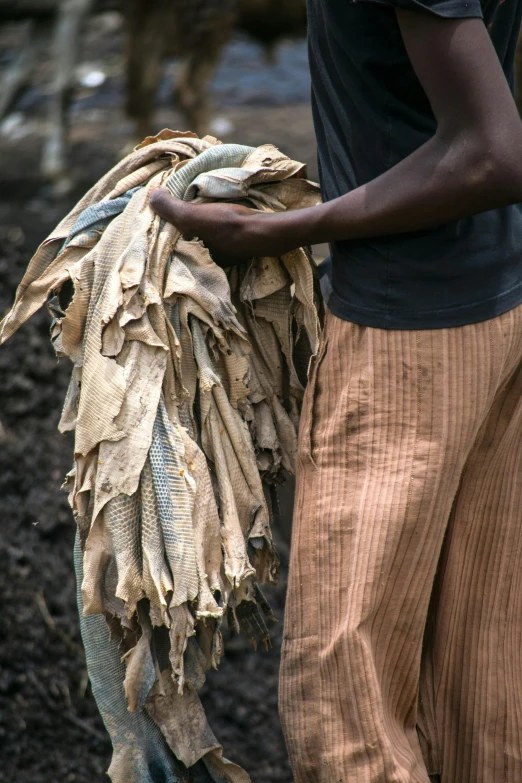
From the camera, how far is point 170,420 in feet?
5.09

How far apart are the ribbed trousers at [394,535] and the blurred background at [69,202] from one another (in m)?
0.97

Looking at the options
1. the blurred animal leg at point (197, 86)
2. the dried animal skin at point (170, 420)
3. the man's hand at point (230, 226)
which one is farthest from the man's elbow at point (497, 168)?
the blurred animal leg at point (197, 86)

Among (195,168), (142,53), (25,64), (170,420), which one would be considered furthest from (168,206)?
(25,64)

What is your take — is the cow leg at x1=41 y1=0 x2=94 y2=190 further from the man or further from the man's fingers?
the man

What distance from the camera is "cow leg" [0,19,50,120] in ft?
19.3

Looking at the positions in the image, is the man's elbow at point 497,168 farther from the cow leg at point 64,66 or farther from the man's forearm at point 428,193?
the cow leg at point 64,66

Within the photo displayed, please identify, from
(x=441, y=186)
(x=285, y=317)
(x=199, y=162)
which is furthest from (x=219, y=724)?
(x=441, y=186)

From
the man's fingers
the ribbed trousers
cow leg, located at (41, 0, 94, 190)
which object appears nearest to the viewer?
the ribbed trousers

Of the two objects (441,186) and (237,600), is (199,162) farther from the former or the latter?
(237,600)

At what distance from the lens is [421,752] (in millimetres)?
1741

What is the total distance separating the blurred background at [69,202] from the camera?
2.50m

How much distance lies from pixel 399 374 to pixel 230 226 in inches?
14.1

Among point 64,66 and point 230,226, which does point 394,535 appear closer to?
point 230,226

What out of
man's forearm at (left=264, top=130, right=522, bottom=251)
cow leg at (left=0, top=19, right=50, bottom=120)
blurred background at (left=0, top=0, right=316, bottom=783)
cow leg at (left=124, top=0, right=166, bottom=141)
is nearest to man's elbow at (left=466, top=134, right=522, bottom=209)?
man's forearm at (left=264, top=130, right=522, bottom=251)
